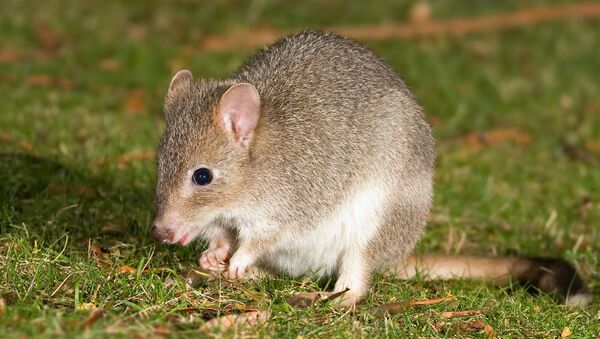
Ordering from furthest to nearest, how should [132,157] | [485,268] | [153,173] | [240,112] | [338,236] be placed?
[132,157], [153,173], [485,268], [338,236], [240,112]

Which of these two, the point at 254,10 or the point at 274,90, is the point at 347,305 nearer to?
the point at 274,90

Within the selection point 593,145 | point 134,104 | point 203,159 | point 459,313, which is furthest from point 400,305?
point 593,145

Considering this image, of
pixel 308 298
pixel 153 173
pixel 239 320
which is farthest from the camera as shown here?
pixel 153 173

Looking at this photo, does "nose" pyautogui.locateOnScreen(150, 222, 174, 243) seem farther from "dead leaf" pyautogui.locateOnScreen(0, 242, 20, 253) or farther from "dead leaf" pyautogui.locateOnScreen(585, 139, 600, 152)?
"dead leaf" pyautogui.locateOnScreen(585, 139, 600, 152)

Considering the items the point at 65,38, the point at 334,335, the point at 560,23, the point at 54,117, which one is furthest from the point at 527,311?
the point at 560,23

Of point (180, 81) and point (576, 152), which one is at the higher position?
point (180, 81)

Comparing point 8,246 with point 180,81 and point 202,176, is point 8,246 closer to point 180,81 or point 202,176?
point 202,176

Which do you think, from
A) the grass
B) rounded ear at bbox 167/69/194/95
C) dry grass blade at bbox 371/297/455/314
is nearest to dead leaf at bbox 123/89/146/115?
the grass
